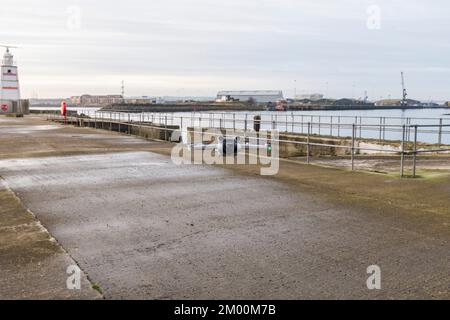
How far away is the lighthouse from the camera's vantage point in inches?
1988

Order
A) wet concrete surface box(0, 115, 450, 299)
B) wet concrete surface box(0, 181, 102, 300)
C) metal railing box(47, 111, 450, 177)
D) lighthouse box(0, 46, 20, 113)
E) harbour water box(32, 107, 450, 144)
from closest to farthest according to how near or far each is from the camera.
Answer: wet concrete surface box(0, 181, 102, 300) < wet concrete surface box(0, 115, 450, 299) < metal railing box(47, 111, 450, 177) < harbour water box(32, 107, 450, 144) < lighthouse box(0, 46, 20, 113)

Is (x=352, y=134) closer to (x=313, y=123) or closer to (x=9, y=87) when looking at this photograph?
(x=313, y=123)

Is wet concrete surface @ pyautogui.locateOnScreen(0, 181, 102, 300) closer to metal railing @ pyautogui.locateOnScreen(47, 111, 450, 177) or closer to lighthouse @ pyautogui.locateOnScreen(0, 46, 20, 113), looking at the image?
metal railing @ pyautogui.locateOnScreen(47, 111, 450, 177)

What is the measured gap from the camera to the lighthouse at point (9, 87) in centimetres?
5050

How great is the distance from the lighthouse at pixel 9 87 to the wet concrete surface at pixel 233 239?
46.1m

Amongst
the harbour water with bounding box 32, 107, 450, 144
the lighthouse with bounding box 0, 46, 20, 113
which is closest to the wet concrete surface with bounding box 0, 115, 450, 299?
the harbour water with bounding box 32, 107, 450, 144

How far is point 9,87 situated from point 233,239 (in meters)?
51.9

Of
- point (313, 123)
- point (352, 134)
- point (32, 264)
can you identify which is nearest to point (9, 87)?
point (313, 123)

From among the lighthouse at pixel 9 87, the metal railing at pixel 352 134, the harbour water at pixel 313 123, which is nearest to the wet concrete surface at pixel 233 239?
the metal railing at pixel 352 134

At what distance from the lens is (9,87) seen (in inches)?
2008

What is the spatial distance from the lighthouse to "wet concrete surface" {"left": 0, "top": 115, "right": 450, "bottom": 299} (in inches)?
1814

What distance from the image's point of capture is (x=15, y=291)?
4.11 metres

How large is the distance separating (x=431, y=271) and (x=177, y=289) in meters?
2.52
